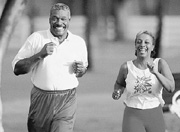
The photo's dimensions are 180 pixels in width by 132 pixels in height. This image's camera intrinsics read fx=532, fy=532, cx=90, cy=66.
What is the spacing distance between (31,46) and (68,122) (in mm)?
603

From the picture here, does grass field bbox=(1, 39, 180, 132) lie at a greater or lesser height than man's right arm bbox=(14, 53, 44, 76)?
lesser

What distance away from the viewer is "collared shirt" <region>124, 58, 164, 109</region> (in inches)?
153

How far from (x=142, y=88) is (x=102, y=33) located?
4.91 metres

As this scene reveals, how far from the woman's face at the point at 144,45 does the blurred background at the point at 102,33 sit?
14.2ft

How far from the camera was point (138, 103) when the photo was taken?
392cm

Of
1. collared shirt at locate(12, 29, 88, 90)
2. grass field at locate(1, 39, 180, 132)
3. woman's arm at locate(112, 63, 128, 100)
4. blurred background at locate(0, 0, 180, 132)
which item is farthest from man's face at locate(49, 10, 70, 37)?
blurred background at locate(0, 0, 180, 132)

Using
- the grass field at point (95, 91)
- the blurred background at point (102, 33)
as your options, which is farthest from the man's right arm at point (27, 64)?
the blurred background at point (102, 33)

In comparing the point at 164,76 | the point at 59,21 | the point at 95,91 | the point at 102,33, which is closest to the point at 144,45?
the point at 164,76

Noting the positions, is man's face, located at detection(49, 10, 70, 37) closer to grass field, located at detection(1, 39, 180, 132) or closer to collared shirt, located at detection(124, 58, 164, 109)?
collared shirt, located at detection(124, 58, 164, 109)

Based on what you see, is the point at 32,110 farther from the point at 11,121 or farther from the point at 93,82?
the point at 93,82

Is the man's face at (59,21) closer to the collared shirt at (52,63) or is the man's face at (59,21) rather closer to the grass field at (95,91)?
the collared shirt at (52,63)

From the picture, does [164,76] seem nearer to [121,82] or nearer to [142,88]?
[142,88]

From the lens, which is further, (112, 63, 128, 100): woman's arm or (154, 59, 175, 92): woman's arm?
(112, 63, 128, 100): woman's arm

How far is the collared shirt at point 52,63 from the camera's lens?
3.77m
